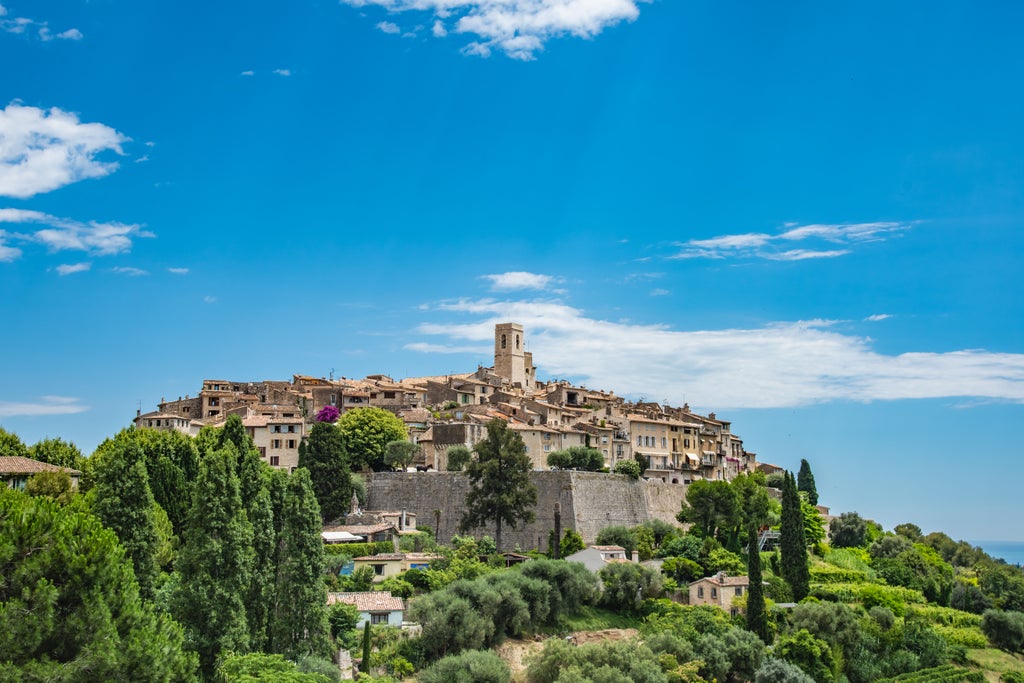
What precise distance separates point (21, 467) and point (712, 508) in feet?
107

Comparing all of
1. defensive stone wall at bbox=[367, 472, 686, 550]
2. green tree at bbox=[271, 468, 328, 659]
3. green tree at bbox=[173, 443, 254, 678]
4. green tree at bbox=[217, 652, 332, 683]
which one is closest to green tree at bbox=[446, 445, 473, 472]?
defensive stone wall at bbox=[367, 472, 686, 550]

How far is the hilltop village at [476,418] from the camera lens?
63875mm

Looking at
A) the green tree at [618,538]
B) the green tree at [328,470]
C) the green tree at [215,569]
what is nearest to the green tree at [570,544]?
the green tree at [618,538]

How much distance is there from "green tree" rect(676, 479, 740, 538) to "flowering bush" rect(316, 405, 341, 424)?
27598mm

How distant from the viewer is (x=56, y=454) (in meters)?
49.3

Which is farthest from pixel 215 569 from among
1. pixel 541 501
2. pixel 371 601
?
pixel 541 501

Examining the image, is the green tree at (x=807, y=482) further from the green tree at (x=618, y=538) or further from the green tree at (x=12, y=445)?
the green tree at (x=12, y=445)

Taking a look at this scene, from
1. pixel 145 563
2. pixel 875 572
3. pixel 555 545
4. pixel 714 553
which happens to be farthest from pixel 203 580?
pixel 875 572

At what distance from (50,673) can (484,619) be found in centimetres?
2103

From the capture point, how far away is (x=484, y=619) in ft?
128

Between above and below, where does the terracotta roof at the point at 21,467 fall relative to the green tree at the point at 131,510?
above

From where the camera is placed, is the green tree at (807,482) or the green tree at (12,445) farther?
the green tree at (807,482)

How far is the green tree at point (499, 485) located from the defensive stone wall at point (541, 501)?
2.80m

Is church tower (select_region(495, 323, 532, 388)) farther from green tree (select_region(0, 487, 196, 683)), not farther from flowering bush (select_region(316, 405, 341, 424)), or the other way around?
green tree (select_region(0, 487, 196, 683))
